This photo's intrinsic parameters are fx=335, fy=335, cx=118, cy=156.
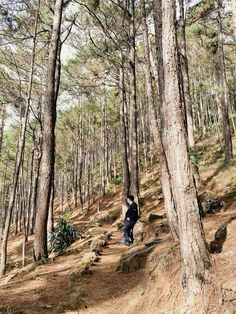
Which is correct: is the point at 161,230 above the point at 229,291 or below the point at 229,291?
above

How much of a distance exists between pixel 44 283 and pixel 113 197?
21562mm

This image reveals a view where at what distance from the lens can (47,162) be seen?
9039 millimetres

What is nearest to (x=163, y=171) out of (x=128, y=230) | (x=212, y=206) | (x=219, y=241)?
(x=219, y=241)

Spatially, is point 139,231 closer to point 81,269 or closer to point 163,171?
point 163,171

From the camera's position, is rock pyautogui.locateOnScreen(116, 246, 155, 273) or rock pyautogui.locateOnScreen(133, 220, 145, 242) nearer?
rock pyautogui.locateOnScreen(116, 246, 155, 273)

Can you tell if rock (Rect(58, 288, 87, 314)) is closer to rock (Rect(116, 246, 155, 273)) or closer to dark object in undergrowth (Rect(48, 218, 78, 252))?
rock (Rect(116, 246, 155, 273))

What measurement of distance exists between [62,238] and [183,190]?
8.79 metres

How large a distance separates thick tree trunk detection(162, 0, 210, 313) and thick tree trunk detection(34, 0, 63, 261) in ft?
17.1

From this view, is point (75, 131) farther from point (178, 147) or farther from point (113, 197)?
point (178, 147)

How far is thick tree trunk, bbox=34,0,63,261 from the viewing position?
28.2 feet

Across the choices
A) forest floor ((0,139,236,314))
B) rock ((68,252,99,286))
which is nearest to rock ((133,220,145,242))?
forest floor ((0,139,236,314))

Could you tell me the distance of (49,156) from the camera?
9.09m

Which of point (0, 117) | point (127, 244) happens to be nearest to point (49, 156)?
point (127, 244)

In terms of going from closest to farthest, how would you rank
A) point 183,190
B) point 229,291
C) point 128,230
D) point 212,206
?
point 229,291 → point 183,190 → point 128,230 → point 212,206
